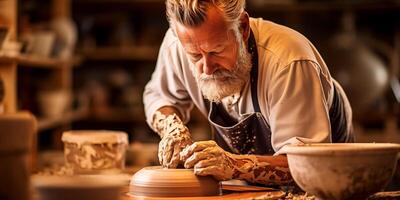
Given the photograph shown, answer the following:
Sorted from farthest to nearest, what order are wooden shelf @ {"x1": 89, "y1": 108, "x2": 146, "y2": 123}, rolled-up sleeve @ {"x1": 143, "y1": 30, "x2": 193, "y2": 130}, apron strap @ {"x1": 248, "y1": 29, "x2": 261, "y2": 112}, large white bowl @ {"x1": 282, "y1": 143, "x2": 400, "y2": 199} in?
wooden shelf @ {"x1": 89, "y1": 108, "x2": 146, "y2": 123} < rolled-up sleeve @ {"x1": 143, "y1": 30, "x2": 193, "y2": 130} < apron strap @ {"x1": 248, "y1": 29, "x2": 261, "y2": 112} < large white bowl @ {"x1": 282, "y1": 143, "x2": 400, "y2": 199}

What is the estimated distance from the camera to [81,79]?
6.94 meters

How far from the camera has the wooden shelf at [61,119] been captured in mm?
4943

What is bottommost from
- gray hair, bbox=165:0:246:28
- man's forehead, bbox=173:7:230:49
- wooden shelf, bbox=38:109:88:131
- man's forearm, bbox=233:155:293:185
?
wooden shelf, bbox=38:109:88:131

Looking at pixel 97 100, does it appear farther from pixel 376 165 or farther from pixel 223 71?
pixel 376 165

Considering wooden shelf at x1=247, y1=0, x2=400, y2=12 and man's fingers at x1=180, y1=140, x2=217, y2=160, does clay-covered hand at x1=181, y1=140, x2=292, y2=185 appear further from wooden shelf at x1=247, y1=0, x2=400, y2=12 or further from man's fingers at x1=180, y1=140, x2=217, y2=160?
wooden shelf at x1=247, y1=0, x2=400, y2=12

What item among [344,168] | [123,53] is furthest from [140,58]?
[344,168]

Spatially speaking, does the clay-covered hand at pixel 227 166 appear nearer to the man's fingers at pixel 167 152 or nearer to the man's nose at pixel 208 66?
the man's fingers at pixel 167 152

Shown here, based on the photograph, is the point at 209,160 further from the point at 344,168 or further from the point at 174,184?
the point at 344,168

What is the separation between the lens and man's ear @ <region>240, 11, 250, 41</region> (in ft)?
9.12

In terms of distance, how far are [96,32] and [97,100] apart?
0.70 metres

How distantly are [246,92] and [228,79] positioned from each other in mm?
149

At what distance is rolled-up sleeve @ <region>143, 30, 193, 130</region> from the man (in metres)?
0.14

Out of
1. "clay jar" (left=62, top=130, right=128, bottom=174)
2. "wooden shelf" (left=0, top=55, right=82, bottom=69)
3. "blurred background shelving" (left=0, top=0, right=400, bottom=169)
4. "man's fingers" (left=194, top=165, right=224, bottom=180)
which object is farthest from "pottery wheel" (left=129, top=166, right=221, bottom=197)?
"blurred background shelving" (left=0, top=0, right=400, bottom=169)

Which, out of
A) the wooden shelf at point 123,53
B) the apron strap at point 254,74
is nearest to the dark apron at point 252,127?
the apron strap at point 254,74
